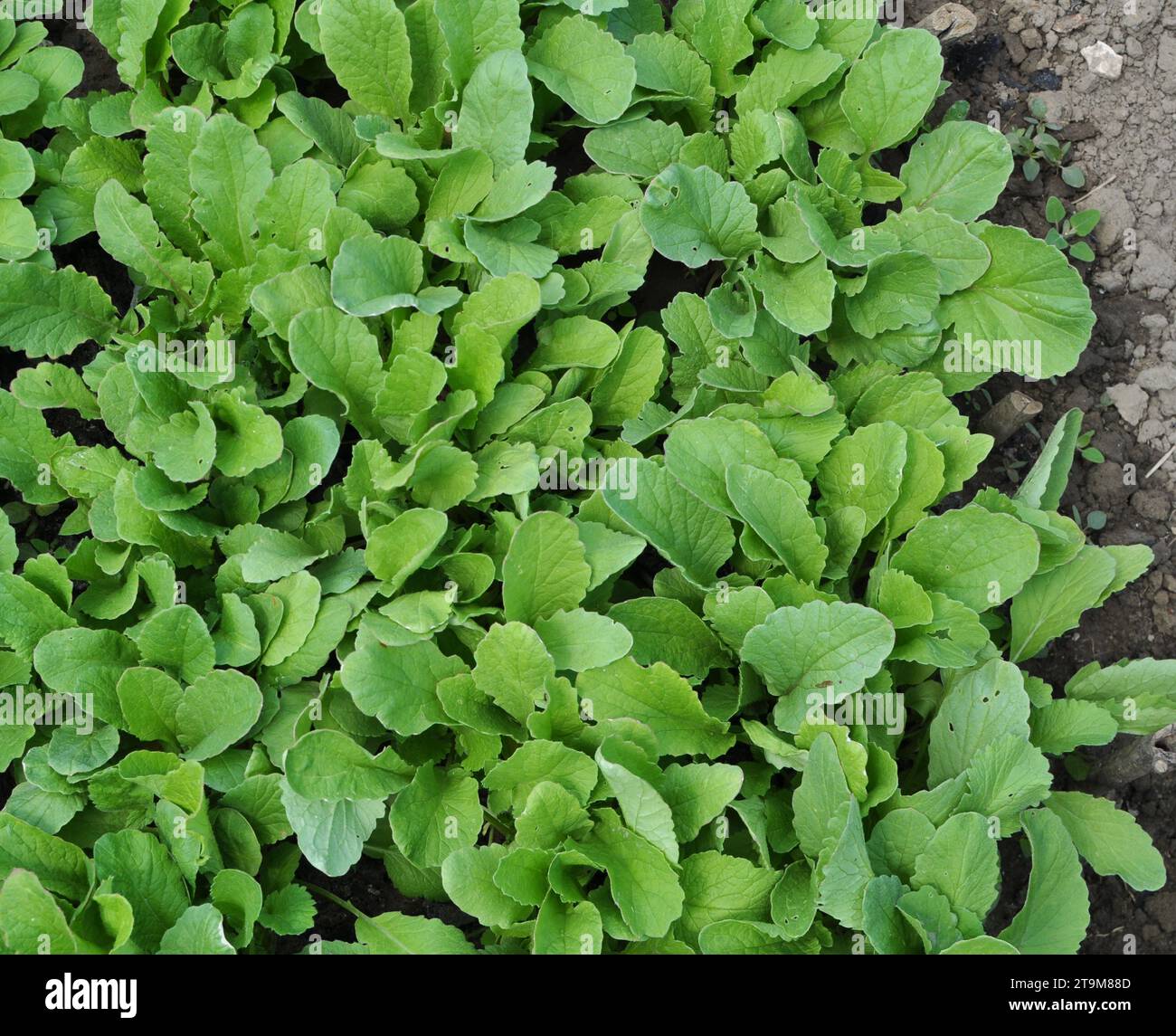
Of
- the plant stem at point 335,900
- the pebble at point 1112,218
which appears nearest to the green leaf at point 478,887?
the plant stem at point 335,900

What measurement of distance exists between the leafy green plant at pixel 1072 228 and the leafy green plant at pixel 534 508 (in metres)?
0.37

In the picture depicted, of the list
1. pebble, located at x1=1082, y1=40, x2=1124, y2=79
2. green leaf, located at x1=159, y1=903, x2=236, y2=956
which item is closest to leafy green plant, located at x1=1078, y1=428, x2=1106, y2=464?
pebble, located at x1=1082, y1=40, x2=1124, y2=79

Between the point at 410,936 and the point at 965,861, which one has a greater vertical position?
the point at 965,861

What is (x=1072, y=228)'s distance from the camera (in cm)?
302

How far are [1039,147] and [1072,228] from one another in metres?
0.25

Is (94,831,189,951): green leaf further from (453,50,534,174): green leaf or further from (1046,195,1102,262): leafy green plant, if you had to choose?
(1046,195,1102,262): leafy green plant

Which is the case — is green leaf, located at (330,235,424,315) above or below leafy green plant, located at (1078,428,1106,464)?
above

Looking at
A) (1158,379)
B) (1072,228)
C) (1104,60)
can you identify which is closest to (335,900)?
(1158,379)

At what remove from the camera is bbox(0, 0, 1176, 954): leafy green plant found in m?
2.05

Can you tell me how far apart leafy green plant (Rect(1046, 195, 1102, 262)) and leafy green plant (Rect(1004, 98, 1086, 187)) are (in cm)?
8

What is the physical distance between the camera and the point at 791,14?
2.82 meters

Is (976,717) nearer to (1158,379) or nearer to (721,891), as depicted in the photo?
(721,891)

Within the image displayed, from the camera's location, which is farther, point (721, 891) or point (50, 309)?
point (50, 309)

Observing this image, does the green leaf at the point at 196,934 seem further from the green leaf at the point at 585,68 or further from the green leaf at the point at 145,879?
the green leaf at the point at 585,68
